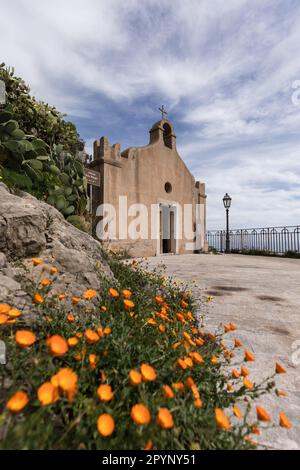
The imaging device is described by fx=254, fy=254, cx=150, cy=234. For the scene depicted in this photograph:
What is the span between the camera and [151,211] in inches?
474

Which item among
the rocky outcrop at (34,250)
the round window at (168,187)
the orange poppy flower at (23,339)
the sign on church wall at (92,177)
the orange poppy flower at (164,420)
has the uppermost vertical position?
the round window at (168,187)

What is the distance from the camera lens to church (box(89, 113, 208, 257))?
10273 millimetres

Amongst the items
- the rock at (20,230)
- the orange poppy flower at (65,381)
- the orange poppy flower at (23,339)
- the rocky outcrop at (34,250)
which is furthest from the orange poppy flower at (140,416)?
the rock at (20,230)

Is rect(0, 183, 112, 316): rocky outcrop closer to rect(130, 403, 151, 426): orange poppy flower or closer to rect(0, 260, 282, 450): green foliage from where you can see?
rect(0, 260, 282, 450): green foliage

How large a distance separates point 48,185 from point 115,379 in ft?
15.3

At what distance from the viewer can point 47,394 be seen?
36.0 inches

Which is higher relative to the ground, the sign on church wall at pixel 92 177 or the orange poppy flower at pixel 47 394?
the sign on church wall at pixel 92 177

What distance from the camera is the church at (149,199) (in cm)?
1027

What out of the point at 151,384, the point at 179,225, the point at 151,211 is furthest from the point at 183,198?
the point at 151,384

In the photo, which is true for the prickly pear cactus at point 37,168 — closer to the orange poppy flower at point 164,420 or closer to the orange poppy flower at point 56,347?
the orange poppy flower at point 56,347

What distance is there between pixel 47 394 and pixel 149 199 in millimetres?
11365

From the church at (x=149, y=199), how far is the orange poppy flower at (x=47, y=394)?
7960 millimetres

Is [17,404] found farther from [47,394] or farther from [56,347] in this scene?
[56,347]
